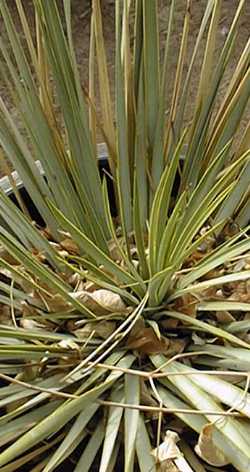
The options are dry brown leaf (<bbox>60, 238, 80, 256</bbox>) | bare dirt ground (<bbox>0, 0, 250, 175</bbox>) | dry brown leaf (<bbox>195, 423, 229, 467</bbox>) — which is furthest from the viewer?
bare dirt ground (<bbox>0, 0, 250, 175</bbox>)

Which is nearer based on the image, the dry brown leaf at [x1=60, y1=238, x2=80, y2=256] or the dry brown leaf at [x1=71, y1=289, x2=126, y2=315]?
the dry brown leaf at [x1=71, y1=289, x2=126, y2=315]

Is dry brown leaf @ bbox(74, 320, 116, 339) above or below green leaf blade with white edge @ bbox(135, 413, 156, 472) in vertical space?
above

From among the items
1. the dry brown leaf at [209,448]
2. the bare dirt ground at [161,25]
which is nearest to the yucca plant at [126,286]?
the dry brown leaf at [209,448]

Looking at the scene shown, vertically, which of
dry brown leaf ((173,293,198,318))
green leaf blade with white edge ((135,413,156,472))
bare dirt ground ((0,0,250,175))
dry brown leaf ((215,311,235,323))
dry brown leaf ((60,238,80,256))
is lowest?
green leaf blade with white edge ((135,413,156,472))

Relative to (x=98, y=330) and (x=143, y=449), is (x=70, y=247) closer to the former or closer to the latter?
(x=98, y=330)

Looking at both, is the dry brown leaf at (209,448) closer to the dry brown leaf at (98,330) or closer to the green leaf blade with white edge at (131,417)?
the green leaf blade with white edge at (131,417)

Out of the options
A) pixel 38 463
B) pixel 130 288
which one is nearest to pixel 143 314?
pixel 130 288

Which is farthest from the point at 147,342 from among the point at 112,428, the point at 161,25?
the point at 161,25

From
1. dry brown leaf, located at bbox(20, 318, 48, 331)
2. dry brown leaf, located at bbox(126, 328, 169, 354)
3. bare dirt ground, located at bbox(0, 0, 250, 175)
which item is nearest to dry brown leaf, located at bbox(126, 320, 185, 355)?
dry brown leaf, located at bbox(126, 328, 169, 354)

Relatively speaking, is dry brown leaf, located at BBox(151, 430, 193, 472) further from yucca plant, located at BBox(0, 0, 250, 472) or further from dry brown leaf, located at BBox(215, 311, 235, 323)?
dry brown leaf, located at BBox(215, 311, 235, 323)
